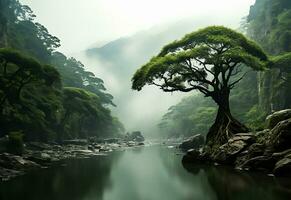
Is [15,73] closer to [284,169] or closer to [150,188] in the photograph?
[150,188]

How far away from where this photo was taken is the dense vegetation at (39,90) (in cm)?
4762

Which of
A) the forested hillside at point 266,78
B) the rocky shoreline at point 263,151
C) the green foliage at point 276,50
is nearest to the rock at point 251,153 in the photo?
the rocky shoreline at point 263,151

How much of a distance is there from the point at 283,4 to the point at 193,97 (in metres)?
54.4

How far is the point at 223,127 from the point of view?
34.8 metres

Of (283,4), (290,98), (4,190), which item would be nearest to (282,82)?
(290,98)

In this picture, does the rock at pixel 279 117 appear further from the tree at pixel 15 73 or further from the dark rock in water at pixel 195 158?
the tree at pixel 15 73

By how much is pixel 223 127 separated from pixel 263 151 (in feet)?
36.4

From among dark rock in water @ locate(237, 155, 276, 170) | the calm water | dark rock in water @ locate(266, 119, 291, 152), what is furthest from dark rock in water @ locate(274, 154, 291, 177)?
dark rock in water @ locate(266, 119, 291, 152)

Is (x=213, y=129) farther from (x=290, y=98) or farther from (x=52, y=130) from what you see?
(x=52, y=130)

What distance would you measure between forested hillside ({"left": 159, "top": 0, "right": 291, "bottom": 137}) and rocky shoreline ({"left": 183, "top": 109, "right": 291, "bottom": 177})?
11046 mm

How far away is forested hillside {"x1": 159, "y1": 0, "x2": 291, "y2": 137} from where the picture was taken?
5475 centimetres

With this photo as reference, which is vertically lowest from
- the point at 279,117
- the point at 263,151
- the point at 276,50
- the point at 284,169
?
the point at 284,169

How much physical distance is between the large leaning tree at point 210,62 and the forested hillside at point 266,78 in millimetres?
4710

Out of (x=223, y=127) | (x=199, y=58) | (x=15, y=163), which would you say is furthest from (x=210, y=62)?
(x=15, y=163)
